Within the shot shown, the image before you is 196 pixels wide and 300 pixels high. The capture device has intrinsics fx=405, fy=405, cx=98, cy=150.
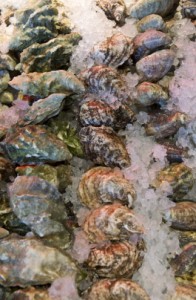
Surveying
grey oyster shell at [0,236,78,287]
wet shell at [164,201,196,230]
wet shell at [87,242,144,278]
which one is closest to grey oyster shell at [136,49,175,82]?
wet shell at [164,201,196,230]

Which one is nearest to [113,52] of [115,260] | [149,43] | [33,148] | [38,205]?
[149,43]

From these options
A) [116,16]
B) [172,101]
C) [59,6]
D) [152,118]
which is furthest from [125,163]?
[59,6]

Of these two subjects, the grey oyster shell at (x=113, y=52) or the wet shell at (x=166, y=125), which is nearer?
the wet shell at (x=166, y=125)

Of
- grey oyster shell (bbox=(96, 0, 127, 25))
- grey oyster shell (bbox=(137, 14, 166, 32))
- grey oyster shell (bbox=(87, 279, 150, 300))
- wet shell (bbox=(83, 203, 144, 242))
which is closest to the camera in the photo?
grey oyster shell (bbox=(87, 279, 150, 300))

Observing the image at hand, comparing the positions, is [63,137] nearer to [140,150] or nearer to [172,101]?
[140,150]

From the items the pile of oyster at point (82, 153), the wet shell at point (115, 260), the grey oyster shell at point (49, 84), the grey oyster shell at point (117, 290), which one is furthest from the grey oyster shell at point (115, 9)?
the grey oyster shell at point (117, 290)

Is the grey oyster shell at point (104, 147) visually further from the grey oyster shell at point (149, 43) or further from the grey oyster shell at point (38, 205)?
the grey oyster shell at point (149, 43)

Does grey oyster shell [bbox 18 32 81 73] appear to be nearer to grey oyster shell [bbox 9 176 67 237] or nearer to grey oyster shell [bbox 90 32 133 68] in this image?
grey oyster shell [bbox 90 32 133 68]
